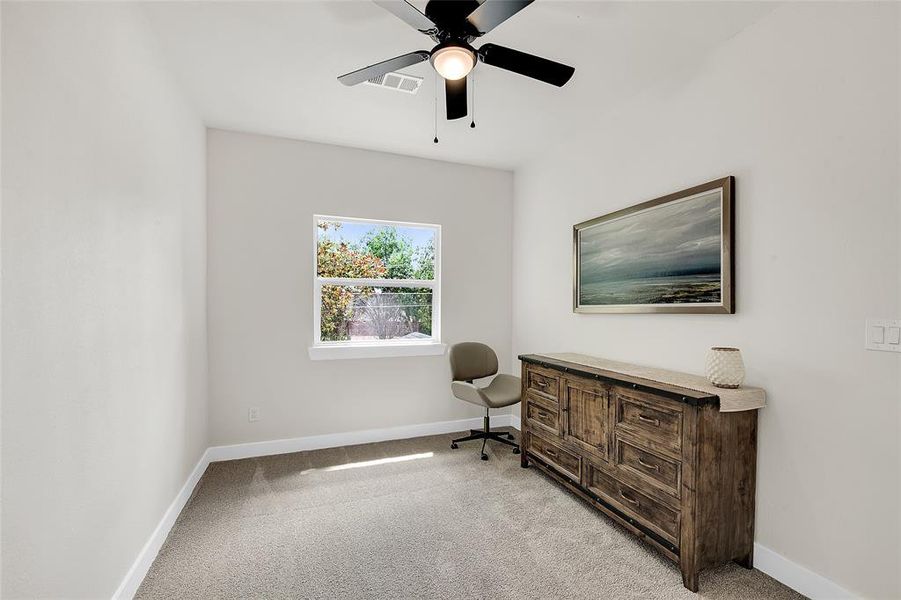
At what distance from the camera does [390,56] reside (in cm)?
234

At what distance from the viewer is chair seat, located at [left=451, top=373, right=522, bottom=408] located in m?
3.34

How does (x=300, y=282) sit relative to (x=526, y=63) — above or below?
below

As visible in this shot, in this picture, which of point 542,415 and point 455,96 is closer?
point 455,96

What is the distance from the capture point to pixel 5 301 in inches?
42.5

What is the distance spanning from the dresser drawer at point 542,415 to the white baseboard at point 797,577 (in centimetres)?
118

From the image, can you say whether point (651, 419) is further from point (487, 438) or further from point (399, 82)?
point (399, 82)

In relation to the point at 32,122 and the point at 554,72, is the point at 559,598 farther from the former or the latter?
the point at 32,122

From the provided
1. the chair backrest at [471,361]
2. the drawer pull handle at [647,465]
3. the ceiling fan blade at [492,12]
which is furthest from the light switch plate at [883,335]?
the chair backrest at [471,361]

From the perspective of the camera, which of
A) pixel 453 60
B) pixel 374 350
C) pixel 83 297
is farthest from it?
pixel 374 350

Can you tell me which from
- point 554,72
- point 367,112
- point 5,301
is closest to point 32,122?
point 5,301

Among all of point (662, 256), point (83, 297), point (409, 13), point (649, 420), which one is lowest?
point (649, 420)

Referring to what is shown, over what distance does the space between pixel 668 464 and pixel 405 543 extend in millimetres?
1409

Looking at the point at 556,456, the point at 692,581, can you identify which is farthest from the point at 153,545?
the point at 692,581

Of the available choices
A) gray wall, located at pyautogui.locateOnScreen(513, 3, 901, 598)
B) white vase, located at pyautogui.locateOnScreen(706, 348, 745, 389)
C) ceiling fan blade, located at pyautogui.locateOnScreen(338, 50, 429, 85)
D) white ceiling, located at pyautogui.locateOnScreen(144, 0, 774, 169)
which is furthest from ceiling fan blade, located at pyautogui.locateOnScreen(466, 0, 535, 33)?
white vase, located at pyautogui.locateOnScreen(706, 348, 745, 389)
